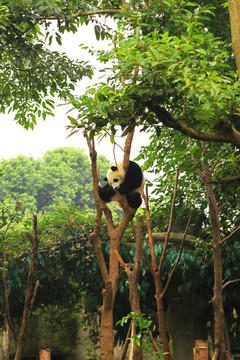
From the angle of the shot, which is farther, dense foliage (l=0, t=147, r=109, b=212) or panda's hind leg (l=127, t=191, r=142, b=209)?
dense foliage (l=0, t=147, r=109, b=212)

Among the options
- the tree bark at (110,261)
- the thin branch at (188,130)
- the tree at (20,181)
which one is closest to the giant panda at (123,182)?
the tree bark at (110,261)

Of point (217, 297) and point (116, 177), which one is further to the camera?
point (116, 177)

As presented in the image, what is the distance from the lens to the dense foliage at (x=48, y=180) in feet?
112

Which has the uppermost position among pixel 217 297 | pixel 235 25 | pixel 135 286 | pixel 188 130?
pixel 235 25

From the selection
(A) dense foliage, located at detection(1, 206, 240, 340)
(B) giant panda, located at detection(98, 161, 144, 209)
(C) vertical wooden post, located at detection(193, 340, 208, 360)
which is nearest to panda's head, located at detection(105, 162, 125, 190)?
(B) giant panda, located at detection(98, 161, 144, 209)

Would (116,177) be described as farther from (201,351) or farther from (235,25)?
(201,351)

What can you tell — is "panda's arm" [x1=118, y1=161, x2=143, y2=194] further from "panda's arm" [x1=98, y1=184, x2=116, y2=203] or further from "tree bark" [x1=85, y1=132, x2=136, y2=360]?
"tree bark" [x1=85, y1=132, x2=136, y2=360]

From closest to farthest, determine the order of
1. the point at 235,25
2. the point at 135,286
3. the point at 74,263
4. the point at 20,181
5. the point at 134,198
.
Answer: the point at 135,286, the point at 235,25, the point at 134,198, the point at 74,263, the point at 20,181

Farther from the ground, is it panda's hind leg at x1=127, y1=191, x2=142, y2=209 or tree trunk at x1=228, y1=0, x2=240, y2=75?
tree trunk at x1=228, y1=0, x2=240, y2=75

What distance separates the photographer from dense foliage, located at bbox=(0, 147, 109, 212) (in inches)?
1348

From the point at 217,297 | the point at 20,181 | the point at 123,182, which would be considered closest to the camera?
the point at 217,297

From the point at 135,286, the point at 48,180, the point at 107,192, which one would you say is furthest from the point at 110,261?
the point at 48,180

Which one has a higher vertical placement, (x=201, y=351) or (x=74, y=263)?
(x=74, y=263)

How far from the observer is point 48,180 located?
35469 mm
